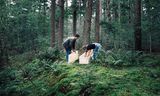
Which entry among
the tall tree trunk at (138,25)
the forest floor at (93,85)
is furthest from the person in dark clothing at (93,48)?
the tall tree trunk at (138,25)

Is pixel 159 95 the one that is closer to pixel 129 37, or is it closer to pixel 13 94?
pixel 13 94

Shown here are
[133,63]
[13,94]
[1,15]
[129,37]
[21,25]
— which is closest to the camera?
[13,94]

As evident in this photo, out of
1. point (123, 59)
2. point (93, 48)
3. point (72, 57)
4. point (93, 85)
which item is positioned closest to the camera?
point (93, 85)

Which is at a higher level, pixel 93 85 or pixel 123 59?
pixel 123 59

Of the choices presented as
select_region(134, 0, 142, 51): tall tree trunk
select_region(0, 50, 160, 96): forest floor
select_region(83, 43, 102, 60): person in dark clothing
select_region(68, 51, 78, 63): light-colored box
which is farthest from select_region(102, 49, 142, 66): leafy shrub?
select_region(134, 0, 142, 51): tall tree trunk

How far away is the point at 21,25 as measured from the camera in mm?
38000

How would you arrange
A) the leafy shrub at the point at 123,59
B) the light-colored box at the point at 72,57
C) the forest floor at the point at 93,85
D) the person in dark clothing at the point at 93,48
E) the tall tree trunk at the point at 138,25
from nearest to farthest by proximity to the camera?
1. the forest floor at the point at 93,85
2. the leafy shrub at the point at 123,59
3. the person in dark clothing at the point at 93,48
4. the light-colored box at the point at 72,57
5. the tall tree trunk at the point at 138,25

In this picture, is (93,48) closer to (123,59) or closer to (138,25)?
(123,59)

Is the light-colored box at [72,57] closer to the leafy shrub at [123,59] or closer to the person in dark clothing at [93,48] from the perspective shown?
the person in dark clothing at [93,48]

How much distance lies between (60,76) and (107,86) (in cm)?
372

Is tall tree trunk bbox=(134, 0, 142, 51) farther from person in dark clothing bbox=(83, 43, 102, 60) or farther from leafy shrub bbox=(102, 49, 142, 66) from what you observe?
person in dark clothing bbox=(83, 43, 102, 60)

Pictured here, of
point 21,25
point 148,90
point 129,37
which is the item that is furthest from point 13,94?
point 21,25

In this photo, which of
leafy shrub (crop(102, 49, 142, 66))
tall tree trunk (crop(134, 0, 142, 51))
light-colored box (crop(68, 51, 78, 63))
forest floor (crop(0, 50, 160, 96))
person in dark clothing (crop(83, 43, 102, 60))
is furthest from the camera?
tall tree trunk (crop(134, 0, 142, 51))

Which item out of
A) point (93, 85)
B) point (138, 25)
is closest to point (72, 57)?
point (138, 25)
